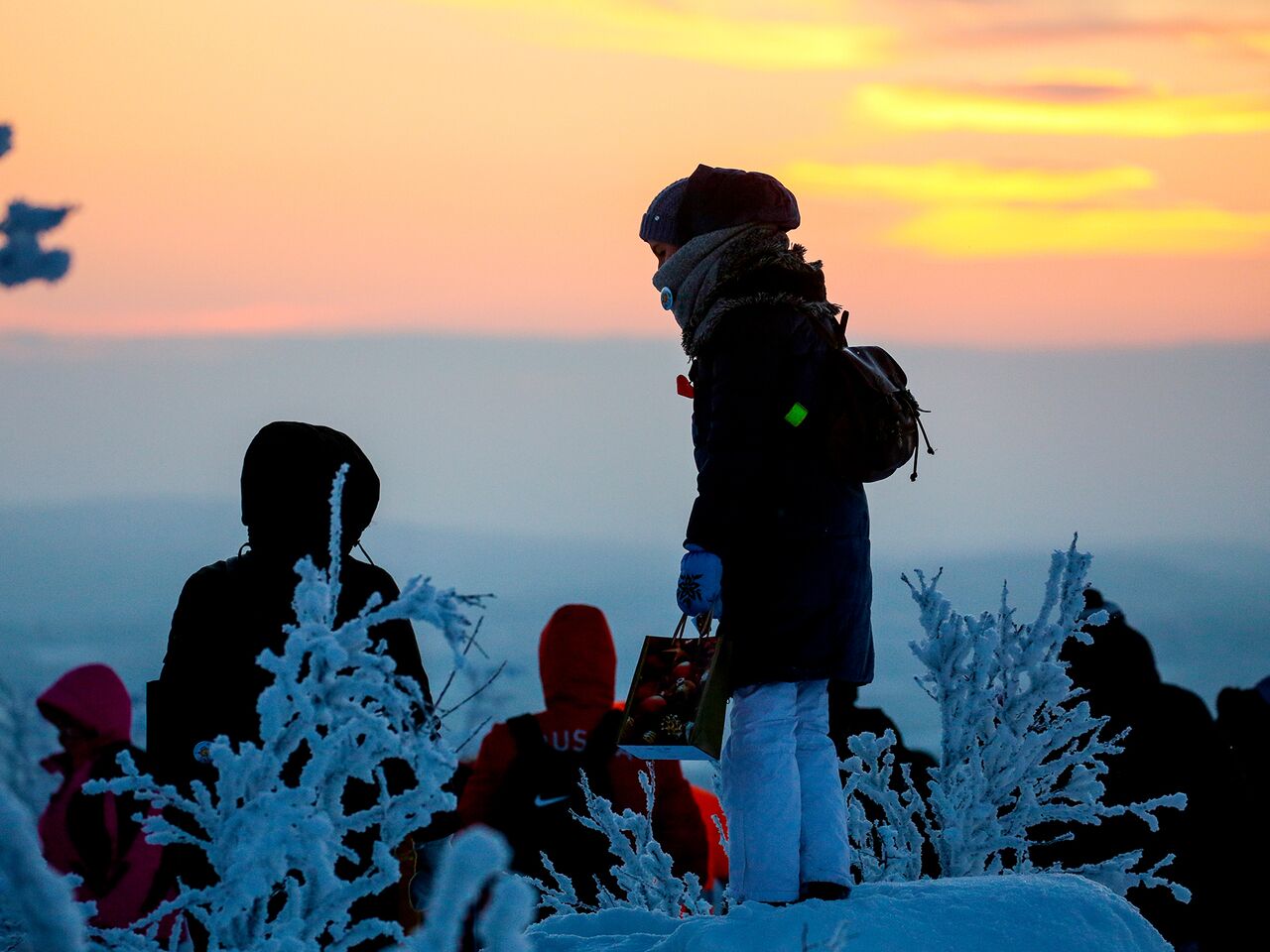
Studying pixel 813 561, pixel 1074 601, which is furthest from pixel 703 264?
pixel 1074 601

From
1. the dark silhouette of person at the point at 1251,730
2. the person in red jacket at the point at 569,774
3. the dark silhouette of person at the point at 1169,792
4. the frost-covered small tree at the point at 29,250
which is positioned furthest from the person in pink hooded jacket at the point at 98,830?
the dark silhouette of person at the point at 1251,730

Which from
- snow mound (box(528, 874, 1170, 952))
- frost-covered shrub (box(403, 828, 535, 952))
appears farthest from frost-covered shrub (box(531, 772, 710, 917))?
frost-covered shrub (box(403, 828, 535, 952))

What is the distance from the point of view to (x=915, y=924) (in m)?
4.42

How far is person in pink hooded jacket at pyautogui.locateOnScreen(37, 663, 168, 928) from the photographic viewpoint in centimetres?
618

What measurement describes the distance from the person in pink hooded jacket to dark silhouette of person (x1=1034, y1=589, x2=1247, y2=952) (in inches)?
128

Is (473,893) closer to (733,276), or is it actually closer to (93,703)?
(733,276)

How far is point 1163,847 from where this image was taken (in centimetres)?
664

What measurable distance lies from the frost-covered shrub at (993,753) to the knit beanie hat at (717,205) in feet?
5.48

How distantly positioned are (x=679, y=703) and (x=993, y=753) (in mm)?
1681

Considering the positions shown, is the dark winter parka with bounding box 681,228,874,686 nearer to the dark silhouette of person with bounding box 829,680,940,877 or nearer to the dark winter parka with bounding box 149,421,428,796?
the dark winter parka with bounding box 149,421,428,796

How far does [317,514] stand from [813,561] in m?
1.37

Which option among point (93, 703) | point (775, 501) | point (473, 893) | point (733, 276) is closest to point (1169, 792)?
point (775, 501)

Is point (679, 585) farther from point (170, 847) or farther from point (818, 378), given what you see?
point (170, 847)

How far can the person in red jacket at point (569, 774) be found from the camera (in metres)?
6.85
